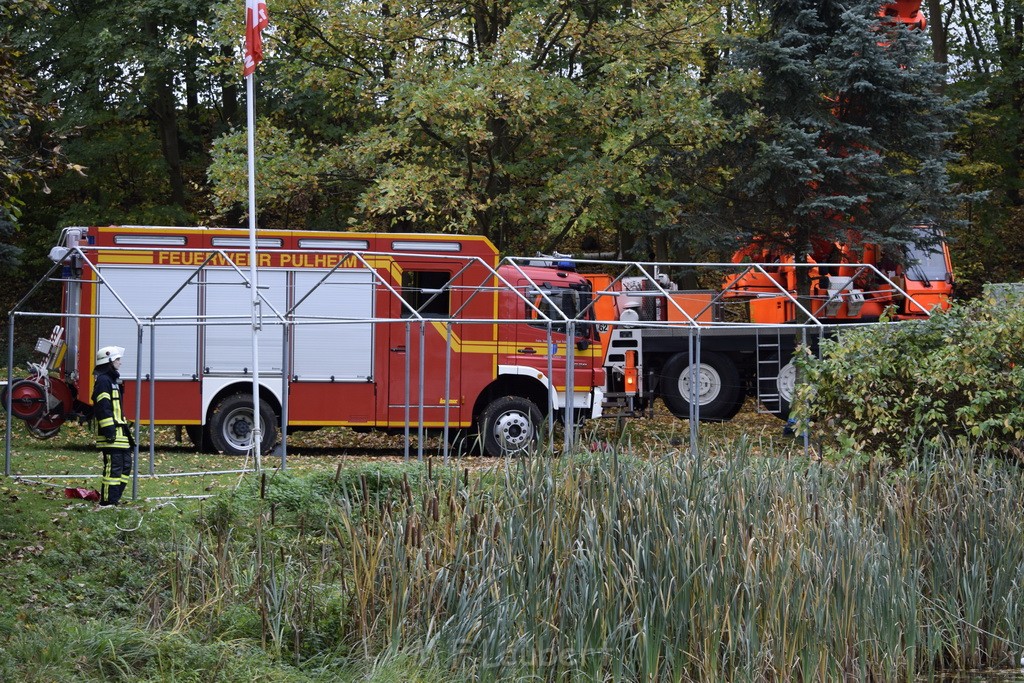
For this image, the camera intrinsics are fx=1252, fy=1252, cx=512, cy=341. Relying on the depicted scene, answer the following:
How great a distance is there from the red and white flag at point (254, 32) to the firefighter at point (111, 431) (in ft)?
12.5

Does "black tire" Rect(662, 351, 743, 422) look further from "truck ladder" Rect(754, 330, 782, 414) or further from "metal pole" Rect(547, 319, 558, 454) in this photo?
"metal pole" Rect(547, 319, 558, 454)

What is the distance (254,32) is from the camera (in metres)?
14.1

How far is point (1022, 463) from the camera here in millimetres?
10688

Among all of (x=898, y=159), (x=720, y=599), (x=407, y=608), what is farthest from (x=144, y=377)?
(x=898, y=159)

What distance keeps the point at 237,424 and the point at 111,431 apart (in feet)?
15.9

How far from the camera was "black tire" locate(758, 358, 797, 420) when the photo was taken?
18.6 m

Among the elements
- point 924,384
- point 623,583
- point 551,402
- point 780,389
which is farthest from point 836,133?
point 623,583

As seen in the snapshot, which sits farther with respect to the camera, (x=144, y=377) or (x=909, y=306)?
(x=909, y=306)

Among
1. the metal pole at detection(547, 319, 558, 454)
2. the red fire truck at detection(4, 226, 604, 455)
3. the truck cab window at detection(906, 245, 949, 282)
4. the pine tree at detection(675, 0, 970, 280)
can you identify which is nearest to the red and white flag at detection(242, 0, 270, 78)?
the red fire truck at detection(4, 226, 604, 455)

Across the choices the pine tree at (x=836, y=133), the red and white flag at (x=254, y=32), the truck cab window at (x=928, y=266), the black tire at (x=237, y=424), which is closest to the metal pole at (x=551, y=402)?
the black tire at (x=237, y=424)

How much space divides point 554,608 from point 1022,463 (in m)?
5.38

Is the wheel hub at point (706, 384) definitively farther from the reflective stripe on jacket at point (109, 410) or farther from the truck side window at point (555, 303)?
the reflective stripe on jacket at point (109, 410)

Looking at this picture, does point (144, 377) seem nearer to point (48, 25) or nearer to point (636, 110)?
point (636, 110)

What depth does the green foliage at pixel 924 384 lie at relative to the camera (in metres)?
10.6
